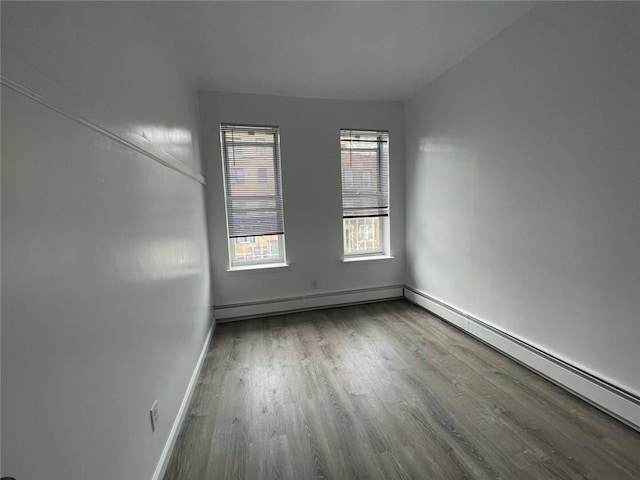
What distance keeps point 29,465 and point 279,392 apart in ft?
5.54

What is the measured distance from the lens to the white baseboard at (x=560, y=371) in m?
1.74

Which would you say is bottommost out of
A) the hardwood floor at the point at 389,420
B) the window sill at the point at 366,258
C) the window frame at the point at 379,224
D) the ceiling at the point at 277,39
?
the hardwood floor at the point at 389,420

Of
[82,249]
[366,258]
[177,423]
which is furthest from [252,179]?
[82,249]

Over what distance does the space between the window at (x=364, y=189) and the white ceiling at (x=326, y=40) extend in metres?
0.72

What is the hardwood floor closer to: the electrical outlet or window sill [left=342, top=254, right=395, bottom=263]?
the electrical outlet

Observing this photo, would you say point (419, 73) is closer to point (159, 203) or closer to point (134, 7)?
point (134, 7)

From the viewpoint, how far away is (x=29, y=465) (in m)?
0.67

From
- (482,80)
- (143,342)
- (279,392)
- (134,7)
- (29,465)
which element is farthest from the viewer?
(482,80)

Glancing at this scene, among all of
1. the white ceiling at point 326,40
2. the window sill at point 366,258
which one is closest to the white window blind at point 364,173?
the window sill at point 366,258

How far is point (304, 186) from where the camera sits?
3705 millimetres

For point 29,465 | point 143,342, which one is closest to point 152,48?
point 143,342

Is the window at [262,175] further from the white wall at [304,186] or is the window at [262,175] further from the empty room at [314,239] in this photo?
the white wall at [304,186]

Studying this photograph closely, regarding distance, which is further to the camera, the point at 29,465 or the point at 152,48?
the point at 152,48

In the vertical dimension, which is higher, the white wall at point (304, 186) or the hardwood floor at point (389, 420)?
the white wall at point (304, 186)
